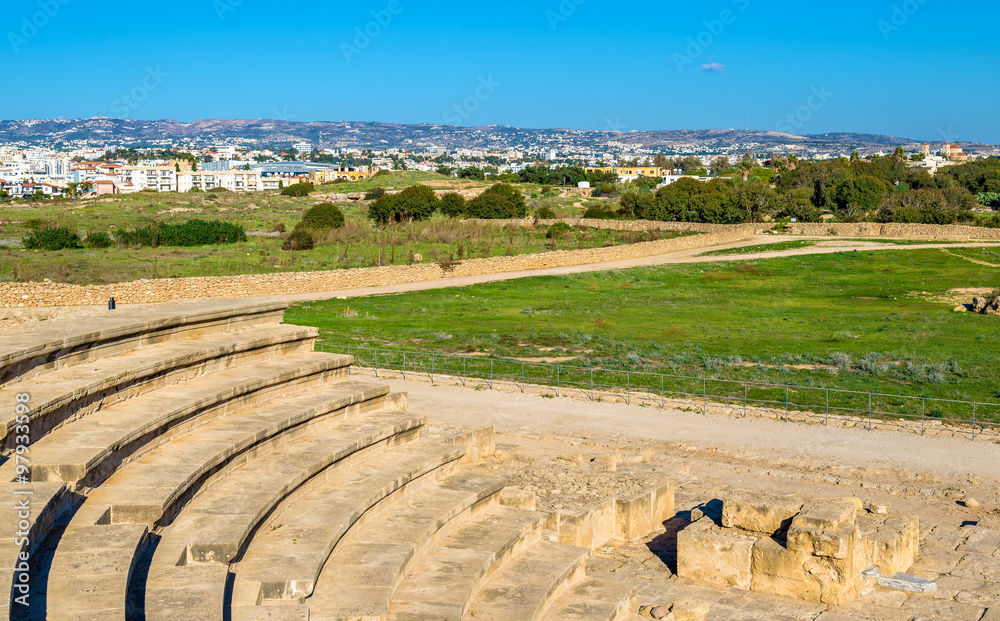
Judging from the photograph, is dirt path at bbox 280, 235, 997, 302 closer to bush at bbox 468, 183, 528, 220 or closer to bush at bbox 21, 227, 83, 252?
bush at bbox 21, 227, 83, 252

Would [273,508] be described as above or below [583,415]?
above

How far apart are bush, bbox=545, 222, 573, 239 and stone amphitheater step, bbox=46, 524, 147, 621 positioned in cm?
6680

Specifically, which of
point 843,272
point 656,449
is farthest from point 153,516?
point 843,272

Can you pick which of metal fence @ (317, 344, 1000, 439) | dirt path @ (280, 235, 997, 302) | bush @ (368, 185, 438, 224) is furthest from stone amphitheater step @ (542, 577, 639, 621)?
bush @ (368, 185, 438, 224)

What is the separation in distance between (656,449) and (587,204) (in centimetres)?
9367

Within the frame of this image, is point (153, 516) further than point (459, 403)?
No

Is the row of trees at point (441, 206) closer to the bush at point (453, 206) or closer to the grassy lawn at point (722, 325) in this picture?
the bush at point (453, 206)

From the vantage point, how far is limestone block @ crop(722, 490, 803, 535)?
11.6m

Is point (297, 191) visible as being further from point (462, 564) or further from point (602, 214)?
point (462, 564)

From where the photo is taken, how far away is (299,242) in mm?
58344

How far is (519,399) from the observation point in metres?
22.4

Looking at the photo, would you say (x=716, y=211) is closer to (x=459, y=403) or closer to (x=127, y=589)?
(x=459, y=403)

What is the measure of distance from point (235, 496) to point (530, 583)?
3385 millimetres

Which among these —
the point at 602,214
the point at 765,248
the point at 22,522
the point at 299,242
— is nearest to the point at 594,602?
the point at 22,522
